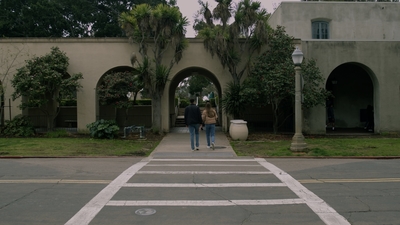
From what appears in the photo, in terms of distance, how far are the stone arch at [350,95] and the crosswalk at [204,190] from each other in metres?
14.9

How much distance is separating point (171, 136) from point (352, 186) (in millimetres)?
11609

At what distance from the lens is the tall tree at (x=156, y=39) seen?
17.0 metres

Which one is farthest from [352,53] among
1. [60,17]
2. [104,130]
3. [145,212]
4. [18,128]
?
[60,17]

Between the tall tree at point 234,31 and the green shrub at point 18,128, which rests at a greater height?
the tall tree at point 234,31

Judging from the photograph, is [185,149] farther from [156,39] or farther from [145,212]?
[145,212]

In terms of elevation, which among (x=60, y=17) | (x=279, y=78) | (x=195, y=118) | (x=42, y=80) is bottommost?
(x=195, y=118)

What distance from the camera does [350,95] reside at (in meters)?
23.1

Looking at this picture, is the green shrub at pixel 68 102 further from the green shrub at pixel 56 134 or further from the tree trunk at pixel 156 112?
the tree trunk at pixel 156 112

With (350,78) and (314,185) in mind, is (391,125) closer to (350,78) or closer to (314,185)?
(350,78)

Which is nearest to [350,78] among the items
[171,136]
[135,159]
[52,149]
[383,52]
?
[383,52]

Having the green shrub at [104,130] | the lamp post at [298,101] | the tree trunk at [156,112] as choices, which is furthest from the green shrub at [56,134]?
the lamp post at [298,101]

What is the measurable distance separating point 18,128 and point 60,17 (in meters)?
25.3

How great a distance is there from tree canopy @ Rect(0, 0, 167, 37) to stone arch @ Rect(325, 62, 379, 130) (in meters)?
25.2

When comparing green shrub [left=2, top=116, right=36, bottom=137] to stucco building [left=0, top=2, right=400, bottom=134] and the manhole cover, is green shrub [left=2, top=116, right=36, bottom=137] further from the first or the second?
the manhole cover
